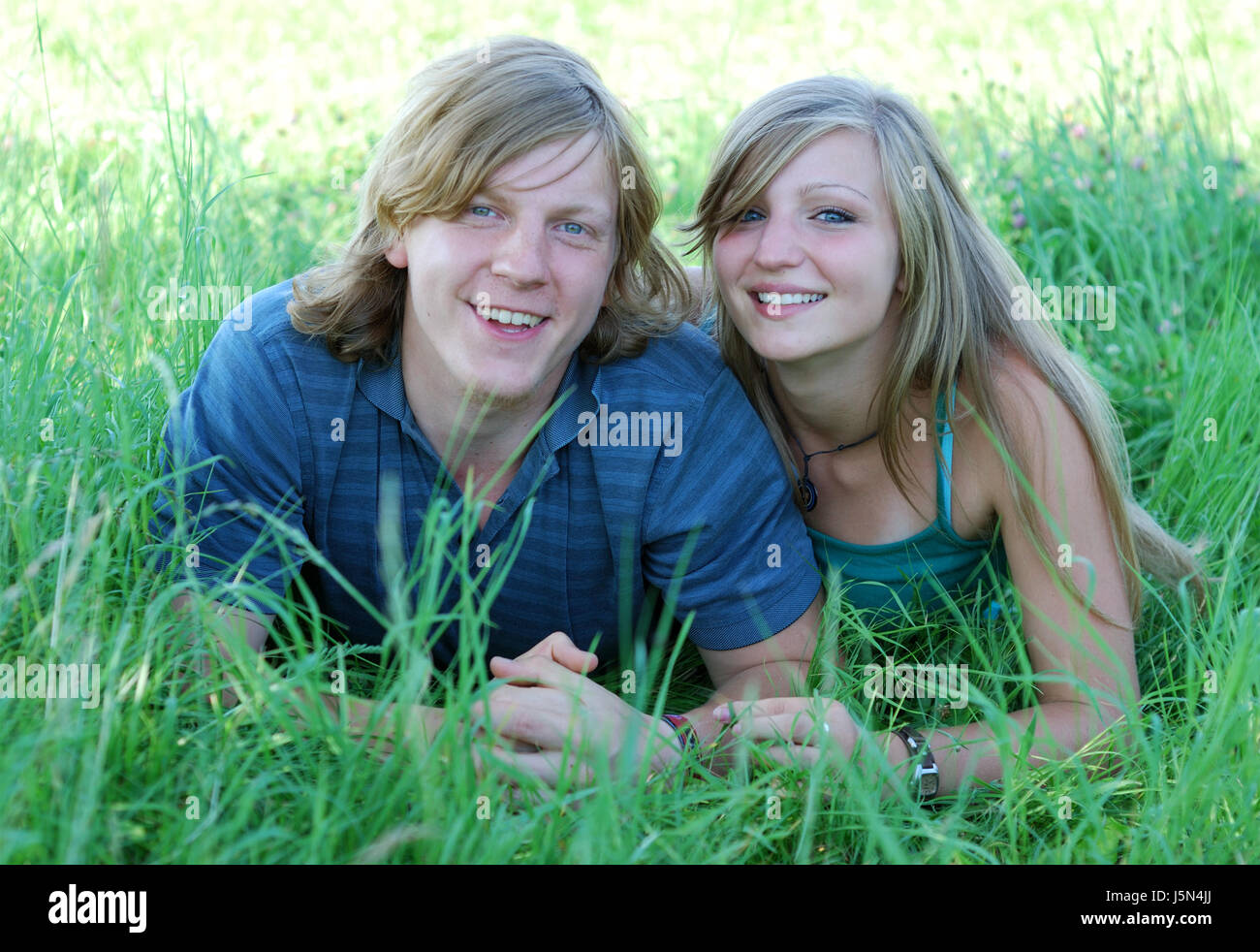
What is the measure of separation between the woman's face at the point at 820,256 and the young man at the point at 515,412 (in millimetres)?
209

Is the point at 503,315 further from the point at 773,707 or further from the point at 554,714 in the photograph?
the point at 773,707

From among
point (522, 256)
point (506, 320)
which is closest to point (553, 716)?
point (506, 320)

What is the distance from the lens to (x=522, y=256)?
2438 millimetres

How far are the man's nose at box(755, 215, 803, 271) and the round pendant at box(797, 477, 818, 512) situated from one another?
0.55 meters

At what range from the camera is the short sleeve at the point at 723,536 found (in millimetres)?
2611

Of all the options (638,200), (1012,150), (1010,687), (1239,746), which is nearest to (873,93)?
(638,200)

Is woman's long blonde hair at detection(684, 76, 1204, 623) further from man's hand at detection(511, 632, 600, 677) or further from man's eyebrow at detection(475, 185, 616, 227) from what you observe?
man's hand at detection(511, 632, 600, 677)

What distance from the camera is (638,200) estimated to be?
2.64 m

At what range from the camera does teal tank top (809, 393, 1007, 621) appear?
284cm

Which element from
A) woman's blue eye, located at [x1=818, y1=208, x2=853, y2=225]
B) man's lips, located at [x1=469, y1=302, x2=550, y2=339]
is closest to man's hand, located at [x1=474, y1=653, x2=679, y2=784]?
man's lips, located at [x1=469, y1=302, x2=550, y2=339]

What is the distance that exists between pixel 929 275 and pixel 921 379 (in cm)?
25

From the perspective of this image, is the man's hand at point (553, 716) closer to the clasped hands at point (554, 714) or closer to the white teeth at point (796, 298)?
the clasped hands at point (554, 714)
